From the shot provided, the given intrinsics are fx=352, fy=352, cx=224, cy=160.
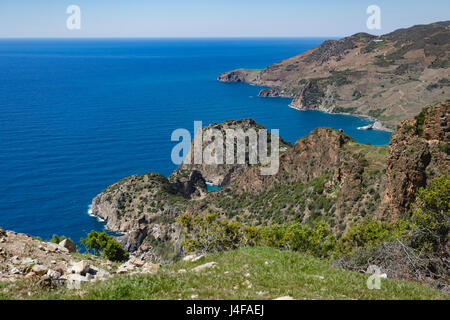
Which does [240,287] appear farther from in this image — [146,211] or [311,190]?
[146,211]

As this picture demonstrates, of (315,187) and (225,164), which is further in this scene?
(225,164)

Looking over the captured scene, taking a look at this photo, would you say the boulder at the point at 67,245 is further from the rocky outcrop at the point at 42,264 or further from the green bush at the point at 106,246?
the green bush at the point at 106,246

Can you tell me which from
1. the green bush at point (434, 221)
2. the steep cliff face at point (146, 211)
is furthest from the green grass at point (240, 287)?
the steep cliff face at point (146, 211)

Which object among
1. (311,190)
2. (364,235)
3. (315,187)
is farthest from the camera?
(311,190)

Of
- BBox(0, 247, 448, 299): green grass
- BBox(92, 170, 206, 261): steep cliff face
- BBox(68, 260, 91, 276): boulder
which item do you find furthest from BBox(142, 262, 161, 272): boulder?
BBox(92, 170, 206, 261): steep cliff face

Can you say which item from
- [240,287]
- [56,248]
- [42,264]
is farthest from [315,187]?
[240,287]

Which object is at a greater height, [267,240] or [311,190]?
[267,240]

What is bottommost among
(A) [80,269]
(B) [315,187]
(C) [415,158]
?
(B) [315,187]
